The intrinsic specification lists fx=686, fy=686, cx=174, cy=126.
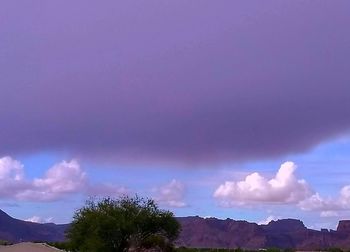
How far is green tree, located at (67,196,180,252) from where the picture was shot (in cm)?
7581

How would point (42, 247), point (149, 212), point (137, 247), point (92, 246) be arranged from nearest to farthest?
point (137, 247) < point (92, 246) < point (149, 212) < point (42, 247)

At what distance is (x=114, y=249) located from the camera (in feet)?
252

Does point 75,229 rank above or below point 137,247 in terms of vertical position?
above

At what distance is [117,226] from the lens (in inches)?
2980

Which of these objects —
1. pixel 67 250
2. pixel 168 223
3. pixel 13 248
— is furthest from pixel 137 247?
pixel 13 248

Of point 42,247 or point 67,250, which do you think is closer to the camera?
point 67,250

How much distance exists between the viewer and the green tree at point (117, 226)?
75812mm

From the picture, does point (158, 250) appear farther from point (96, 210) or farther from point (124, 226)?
point (96, 210)

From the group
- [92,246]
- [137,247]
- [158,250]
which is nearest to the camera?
[158,250]

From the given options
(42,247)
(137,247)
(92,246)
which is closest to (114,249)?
(92,246)

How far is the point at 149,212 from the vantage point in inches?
3169

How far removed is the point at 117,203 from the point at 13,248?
65.9ft

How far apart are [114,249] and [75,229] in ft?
23.8

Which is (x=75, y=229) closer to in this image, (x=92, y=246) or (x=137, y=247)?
(x=92, y=246)
